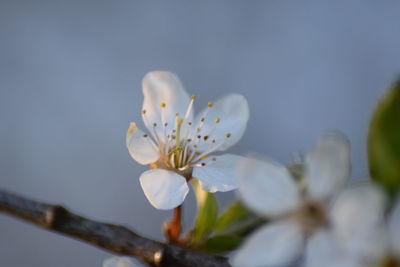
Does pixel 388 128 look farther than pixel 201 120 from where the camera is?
No

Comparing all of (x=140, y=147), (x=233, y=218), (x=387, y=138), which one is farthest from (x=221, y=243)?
(x=387, y=138)

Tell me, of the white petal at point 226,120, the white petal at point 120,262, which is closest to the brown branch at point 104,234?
the white petal at point 120,262

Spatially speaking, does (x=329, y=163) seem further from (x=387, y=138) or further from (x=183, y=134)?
(x=183, y=134)

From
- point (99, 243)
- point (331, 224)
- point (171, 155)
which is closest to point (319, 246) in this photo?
point (331, 224)

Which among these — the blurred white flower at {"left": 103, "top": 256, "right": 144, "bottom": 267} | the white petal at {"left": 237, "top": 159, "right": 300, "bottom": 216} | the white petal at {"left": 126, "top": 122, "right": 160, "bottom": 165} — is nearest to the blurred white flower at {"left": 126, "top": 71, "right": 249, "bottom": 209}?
the white petal at {"left": 126, "top": 122, "right": 160, "bottom": 165}

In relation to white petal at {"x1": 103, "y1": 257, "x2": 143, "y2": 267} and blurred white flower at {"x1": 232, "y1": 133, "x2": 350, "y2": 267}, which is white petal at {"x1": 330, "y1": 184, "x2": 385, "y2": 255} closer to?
blurred white flower at {"x1": 232, "y1": 133, "x2": 350, "y2": 267}

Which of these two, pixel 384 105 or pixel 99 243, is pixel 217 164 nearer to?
pixel 99 243
